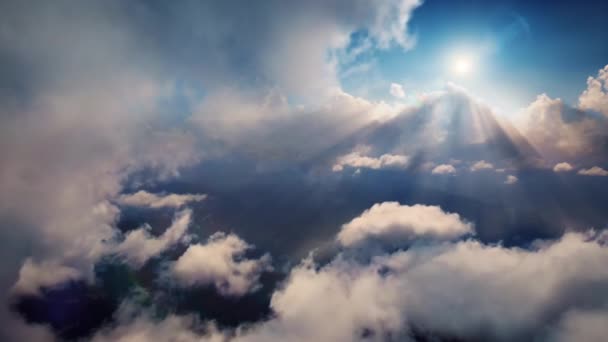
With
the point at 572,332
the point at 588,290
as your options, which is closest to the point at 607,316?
the point at 572,332

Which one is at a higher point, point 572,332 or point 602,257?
point 602,257

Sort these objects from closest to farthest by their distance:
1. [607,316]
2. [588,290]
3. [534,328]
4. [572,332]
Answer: [607,316]
[572,332]
[588,290]
[534,328]

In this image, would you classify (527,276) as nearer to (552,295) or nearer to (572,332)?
(552,295)

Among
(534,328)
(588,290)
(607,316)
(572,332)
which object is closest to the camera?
(607,316)

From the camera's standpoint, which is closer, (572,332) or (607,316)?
(607,316)

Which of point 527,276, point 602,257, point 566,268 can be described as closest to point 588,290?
point 566,268

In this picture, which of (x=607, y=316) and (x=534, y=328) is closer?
(x=607, y=316)

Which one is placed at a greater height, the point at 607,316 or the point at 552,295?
the point at 552,295

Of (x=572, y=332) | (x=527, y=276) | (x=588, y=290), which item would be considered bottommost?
(x=572, y=332)

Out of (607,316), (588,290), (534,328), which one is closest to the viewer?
(607,316)
